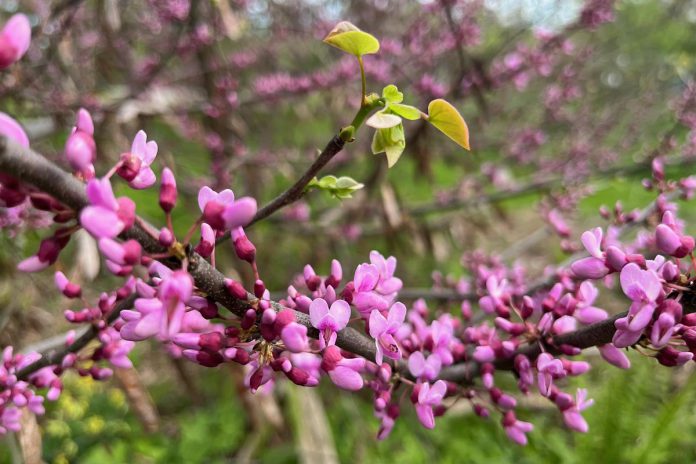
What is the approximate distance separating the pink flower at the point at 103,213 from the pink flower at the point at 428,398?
589 millimetres

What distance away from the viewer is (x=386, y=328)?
84 cm

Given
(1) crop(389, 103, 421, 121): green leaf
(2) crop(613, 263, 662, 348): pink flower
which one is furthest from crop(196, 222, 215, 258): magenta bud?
(2) crop(613, 263, 662, 348): pink flower

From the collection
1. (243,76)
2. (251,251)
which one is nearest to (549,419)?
(251,251)

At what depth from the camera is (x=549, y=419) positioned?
11.7 feet

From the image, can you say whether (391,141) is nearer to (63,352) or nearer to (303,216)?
(63,352)

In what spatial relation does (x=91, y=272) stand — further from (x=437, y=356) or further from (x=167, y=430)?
(x=437, y=356)

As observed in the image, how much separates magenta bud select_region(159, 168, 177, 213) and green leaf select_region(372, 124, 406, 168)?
32 centimetres

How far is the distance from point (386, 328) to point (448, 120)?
0.35m

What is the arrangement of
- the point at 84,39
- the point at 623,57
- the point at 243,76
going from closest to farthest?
the point at 84,39
the point at 243,76
the point at 623,57

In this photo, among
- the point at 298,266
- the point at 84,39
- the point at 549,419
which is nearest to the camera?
the point at 549,419

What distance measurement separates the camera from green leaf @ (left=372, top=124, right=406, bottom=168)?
2.64ft

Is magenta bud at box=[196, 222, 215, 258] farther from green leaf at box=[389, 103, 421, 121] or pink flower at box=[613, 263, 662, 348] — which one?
pink flower at box=[613, 263, 662, 348]

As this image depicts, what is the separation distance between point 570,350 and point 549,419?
300 cm

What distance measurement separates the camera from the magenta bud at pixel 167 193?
0.73 metres
